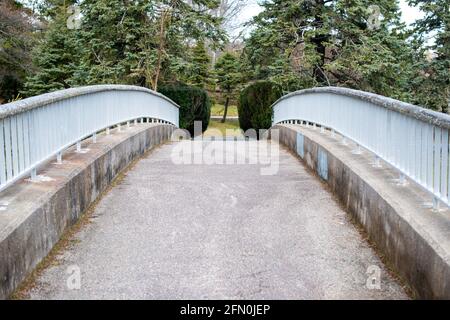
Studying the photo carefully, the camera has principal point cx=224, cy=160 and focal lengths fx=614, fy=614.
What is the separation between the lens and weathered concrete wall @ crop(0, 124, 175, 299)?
430 centimetres

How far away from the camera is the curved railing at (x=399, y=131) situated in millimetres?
4652

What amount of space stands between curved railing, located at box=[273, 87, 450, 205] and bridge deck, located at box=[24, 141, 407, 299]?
82cm

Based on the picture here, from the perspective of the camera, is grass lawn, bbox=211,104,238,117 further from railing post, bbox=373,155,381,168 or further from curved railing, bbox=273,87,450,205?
railing post, bbox=373,155,381,168

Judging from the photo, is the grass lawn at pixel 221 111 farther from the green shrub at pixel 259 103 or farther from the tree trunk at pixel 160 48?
the tree trunk at pixel 160 48

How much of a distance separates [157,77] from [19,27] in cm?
1070

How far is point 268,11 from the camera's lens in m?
22.2

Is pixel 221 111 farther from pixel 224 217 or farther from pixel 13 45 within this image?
pixel 224 217

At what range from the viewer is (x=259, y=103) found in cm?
2430

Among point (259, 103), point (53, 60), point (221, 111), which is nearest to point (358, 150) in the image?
point (259, 103)

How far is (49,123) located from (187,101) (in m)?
18.4

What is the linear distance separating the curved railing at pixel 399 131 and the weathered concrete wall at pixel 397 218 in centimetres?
19

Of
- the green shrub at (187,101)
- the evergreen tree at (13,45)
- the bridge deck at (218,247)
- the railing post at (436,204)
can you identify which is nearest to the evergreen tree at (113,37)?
the green shrub at (187,101)
